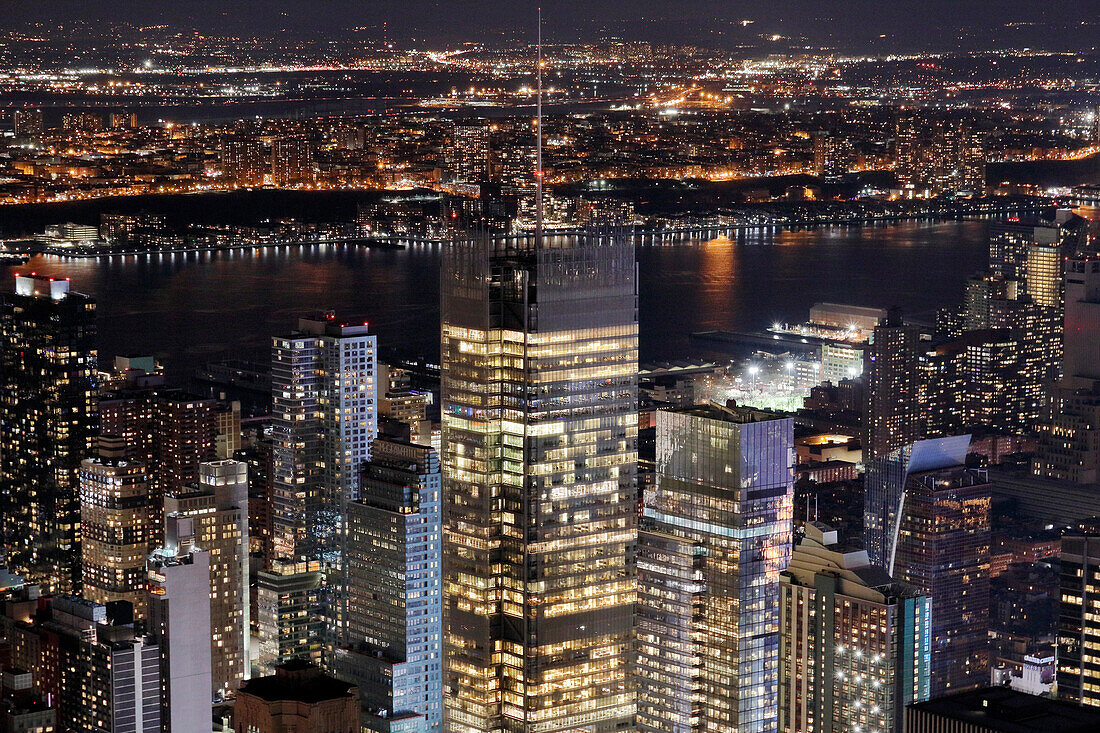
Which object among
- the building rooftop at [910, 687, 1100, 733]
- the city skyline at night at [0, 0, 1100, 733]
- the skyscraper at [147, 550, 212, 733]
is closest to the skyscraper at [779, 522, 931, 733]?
the city skyline at night at [0, 0, 1100, 733]

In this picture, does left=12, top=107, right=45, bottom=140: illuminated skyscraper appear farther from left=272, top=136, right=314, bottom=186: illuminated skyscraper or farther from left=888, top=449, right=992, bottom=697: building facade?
left=888, top=449, right=992, bottom=697: building facade

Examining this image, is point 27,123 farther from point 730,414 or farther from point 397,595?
point 730,414

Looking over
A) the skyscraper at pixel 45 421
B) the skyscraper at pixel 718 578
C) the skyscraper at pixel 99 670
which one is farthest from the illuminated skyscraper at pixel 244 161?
the skyscraper at pixel 718 578

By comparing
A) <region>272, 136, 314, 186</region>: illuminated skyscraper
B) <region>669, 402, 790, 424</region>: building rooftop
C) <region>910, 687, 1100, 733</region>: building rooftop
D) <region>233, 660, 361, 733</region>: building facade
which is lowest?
<region>233, 660, 361, 733</region>: building facade

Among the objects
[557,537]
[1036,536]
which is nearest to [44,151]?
[1036,536]

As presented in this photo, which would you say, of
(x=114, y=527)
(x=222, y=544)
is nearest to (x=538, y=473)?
(x=222, y=544)

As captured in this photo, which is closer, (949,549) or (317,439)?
(949,549)
